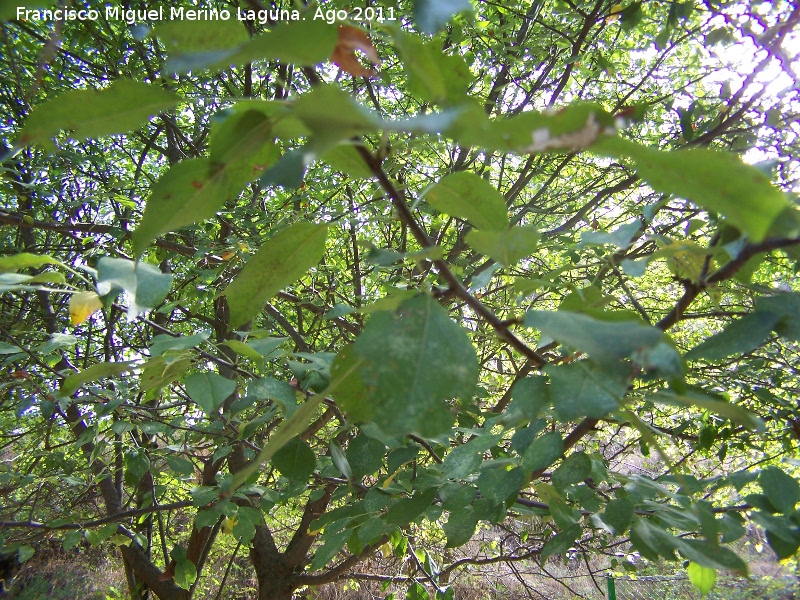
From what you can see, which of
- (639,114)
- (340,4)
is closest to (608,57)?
(340,4)

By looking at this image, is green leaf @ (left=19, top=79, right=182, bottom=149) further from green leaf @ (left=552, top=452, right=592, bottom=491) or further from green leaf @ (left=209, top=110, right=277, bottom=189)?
green leaf @ (left=552, top=452, right=592, bottom=491)

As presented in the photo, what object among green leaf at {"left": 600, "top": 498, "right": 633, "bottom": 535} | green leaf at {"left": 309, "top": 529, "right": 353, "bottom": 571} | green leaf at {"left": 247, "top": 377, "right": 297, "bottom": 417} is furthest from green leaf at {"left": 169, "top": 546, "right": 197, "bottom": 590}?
green leaf at {"left": 600, "top": 498, "right": 633, "bottom": 535}

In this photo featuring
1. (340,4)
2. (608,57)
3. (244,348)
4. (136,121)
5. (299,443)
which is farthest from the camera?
(608,57)

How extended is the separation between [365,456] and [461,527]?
0.64ft

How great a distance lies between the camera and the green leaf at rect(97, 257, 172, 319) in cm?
56

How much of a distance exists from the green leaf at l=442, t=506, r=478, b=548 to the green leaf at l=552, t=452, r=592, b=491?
0.18m

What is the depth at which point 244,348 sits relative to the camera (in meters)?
0.67

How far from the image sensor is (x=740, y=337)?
0.51m

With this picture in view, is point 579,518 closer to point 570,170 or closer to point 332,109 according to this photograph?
point 332,109

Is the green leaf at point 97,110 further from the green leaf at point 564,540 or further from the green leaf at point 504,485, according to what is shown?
the green leaf at point 564,540

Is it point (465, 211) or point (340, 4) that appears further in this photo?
point (340, 4)

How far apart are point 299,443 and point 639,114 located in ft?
2.18

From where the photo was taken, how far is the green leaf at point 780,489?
0.70 meters

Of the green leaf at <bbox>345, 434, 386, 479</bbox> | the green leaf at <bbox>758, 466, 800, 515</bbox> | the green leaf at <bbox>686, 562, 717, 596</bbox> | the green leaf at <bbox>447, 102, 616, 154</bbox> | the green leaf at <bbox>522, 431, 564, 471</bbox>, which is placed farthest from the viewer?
the green leaf at <bbox>345, 434, 386, 479</bbox>
